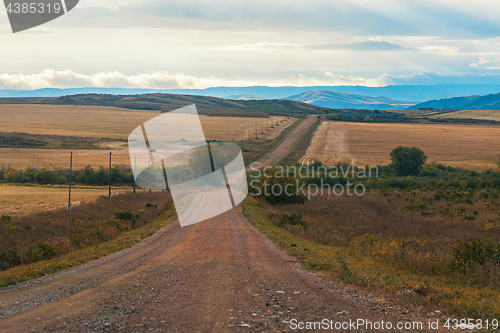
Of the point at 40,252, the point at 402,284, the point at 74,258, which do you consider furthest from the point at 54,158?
the point at 402,284

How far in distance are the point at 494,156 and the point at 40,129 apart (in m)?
153

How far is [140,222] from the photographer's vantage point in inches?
1081

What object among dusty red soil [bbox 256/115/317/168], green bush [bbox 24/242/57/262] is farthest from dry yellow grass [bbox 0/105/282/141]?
green bush [bbox 24/242/57/262]

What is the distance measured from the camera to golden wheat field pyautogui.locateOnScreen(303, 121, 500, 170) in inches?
3580

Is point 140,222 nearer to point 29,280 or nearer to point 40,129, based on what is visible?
point 29,280

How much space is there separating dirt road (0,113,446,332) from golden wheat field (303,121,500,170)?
252 ft

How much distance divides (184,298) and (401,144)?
114 metres

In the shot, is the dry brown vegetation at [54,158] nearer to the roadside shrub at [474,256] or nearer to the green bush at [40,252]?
the green bush at [40,252]

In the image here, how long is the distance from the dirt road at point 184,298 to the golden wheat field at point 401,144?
7672 cm

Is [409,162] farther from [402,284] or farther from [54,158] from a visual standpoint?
→ [54,158]

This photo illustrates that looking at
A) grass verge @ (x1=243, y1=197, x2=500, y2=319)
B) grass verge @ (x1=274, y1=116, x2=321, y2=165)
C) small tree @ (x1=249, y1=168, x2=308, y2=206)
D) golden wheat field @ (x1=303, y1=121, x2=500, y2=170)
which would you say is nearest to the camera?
grass verge @ (x1=243, y1=197, x2=500, y2=319)

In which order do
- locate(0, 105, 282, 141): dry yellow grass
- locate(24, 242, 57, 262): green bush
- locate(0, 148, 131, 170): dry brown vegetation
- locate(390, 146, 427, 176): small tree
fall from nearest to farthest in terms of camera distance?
1. locate(24, 242, 57, 262): green bush
2. locate(390, 146, 427, 176): small tree
3. locate(0, 148, 131, 170): dry brown vegetation
4. locate(0, 105, 282, 141): dry yellow grass

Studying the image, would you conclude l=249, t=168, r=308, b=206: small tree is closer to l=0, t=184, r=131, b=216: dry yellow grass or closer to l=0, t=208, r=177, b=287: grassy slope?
l=0, t=208, r=177, b=287: grassy slope

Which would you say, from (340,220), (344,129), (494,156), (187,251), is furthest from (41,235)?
(344,129)
